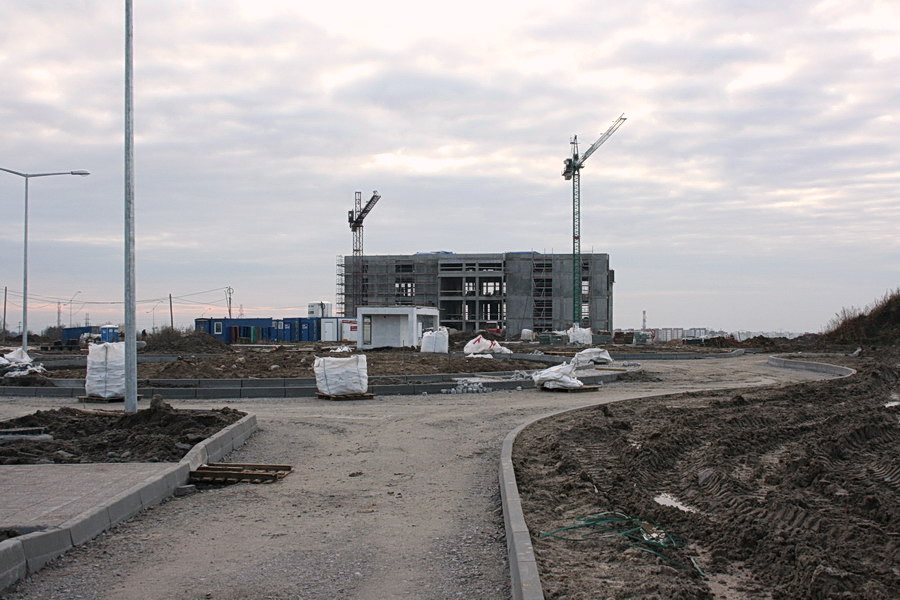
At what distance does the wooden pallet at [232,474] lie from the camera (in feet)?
31.6

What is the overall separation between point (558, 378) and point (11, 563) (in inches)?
723

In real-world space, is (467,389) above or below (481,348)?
below

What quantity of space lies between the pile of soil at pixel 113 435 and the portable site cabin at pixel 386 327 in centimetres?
3439

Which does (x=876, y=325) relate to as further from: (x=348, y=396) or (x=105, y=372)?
(x=105, y=372)

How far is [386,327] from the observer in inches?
1954

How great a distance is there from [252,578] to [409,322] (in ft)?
145

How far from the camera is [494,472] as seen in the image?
10273mm

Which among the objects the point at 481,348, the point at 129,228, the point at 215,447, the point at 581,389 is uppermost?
the point at 129,228

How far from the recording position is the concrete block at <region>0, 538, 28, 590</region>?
555cm

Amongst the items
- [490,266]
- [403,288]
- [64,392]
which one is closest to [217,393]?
[64,392]

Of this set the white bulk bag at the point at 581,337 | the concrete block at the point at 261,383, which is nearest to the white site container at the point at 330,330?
the white bulk bag at the point at 581,337

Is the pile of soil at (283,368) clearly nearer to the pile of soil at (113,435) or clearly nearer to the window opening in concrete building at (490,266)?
the pile of soil at (113,435)

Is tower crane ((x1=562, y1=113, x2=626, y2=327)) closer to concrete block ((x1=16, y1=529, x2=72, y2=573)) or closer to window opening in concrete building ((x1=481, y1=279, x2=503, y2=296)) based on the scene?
window opening in concrete building ((x1=481, y1=279, x2=503, y2=296))

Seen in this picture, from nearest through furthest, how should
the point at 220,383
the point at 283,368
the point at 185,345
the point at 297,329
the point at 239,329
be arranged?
the point at 220,383 < the point at 283,368 < the point at 185,345 < the point at 239,329 < the point at 297,329
